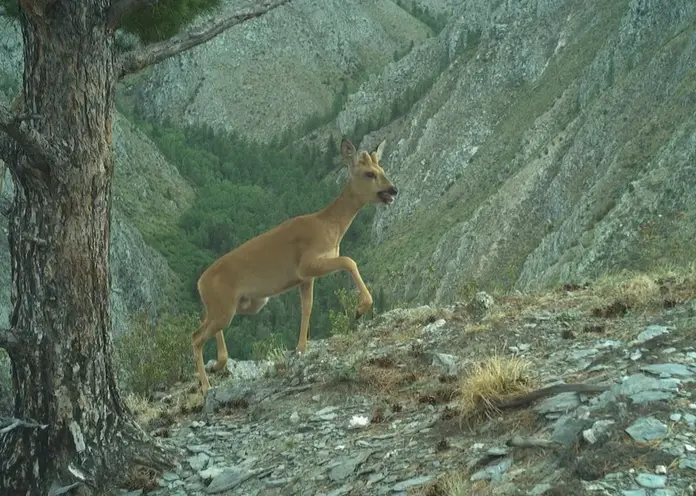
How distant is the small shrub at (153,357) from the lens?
1905cm

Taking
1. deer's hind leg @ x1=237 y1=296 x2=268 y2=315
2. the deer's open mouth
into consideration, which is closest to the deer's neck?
the deer's open mouth

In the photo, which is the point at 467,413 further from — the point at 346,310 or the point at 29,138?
the point at 346,310

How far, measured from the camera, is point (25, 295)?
783cm

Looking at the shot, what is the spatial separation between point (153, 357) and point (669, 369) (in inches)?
743

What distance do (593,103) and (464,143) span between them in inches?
951

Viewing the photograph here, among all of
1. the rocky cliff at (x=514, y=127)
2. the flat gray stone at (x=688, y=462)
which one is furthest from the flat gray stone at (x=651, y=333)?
the rocky cliff at (x=514, y=127)

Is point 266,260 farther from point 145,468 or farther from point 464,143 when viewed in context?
point 464,143

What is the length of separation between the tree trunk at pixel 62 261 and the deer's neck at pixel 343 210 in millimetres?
4127

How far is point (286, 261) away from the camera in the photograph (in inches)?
446

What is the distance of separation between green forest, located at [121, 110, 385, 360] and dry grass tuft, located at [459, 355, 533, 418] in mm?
49326

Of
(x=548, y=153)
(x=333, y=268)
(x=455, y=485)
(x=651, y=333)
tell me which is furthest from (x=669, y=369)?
(x=548, y=153)

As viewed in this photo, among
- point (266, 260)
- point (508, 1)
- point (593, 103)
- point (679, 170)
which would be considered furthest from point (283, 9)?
point (266, 260)

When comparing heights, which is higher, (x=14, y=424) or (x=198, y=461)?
(x=14, y=424)

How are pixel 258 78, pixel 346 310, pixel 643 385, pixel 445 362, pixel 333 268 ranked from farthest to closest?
pixel 258 78, pixel 346 310, pixel 333 268, pixel 445 362, pixel 643 385
